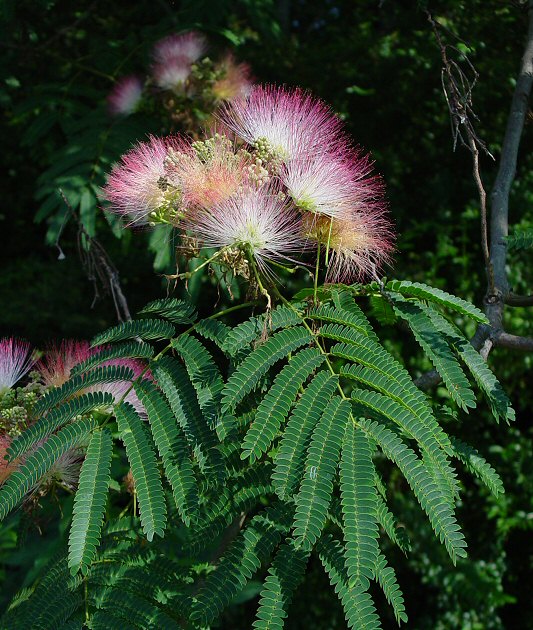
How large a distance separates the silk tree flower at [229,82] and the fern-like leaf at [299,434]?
1.83m

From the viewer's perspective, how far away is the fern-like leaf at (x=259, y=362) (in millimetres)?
1542

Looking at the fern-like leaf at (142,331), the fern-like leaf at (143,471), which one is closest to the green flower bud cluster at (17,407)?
the fern-like leaf at (142,331)

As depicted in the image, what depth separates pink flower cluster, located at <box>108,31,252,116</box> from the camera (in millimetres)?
3119

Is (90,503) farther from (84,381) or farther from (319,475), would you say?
(319,475)

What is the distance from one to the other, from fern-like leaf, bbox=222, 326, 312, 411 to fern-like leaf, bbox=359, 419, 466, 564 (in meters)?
0.23

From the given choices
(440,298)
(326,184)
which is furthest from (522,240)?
(326,184)

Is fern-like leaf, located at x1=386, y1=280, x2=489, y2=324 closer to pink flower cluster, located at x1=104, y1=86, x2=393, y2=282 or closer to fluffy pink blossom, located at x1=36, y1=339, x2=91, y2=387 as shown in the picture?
pink flower cluster, located at x1=104, y1=86, x2=393, y2=282

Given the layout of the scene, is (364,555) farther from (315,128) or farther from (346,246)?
(315,128)

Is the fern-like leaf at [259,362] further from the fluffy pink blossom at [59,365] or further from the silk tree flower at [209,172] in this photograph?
the fluffy pink blossom at [59,365]

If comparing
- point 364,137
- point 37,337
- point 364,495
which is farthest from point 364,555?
point 37,337

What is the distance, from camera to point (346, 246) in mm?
1799

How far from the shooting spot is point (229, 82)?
123 inches

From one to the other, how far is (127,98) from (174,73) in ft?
0.83

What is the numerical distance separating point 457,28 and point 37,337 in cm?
330
